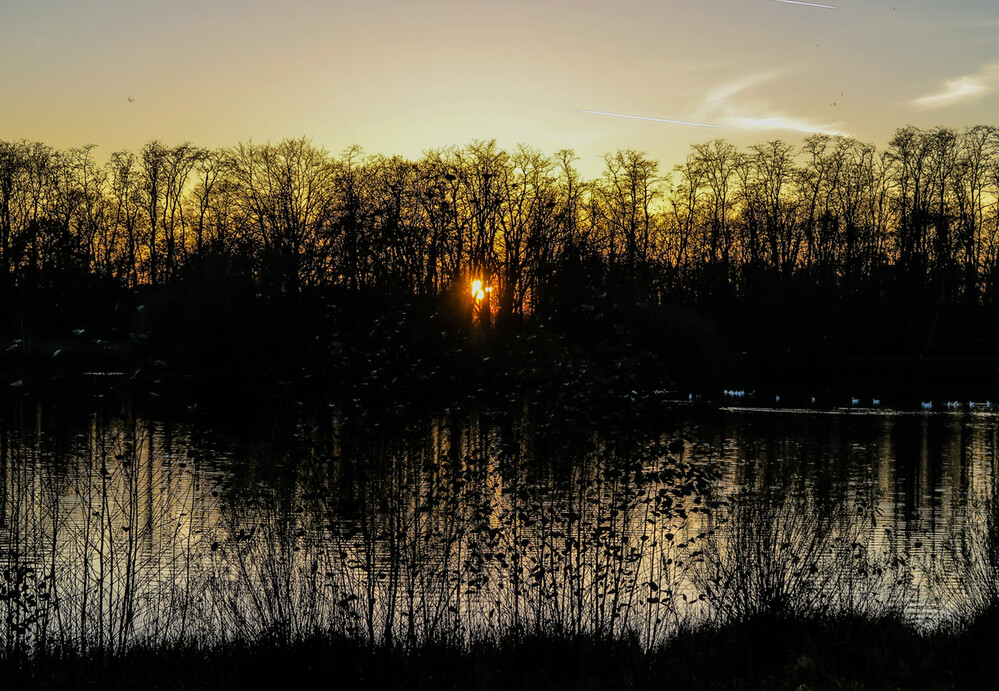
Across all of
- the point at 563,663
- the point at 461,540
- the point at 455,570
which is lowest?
the point at 563,663

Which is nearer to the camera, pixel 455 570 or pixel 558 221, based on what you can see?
Answer: pixel 455 570

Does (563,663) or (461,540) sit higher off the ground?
(461,540)

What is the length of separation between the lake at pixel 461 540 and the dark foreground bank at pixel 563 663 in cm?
24

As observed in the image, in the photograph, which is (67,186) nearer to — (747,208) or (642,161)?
(642,161)

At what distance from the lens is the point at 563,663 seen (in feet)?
34.3

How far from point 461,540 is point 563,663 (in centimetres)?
476

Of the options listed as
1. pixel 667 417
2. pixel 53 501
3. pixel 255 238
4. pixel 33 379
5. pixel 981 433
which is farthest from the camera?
pixel 255 238

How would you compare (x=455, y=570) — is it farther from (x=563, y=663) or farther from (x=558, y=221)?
(x=558, y=221)

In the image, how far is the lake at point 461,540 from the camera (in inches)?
420

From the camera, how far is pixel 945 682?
9547mm

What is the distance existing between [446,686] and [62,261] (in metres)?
60.7

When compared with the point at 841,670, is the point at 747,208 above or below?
above

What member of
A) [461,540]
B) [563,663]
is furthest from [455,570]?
[461,540]

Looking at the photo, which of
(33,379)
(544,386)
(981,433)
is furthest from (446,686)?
(33,379)
